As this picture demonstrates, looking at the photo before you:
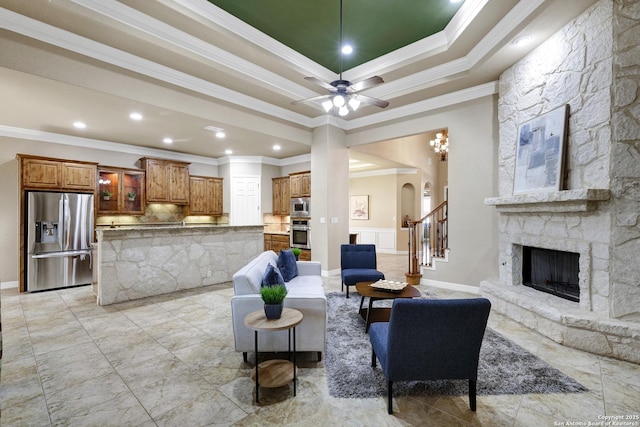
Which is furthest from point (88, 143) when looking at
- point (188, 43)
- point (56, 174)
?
point (188, 43)

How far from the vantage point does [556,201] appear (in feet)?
10.5

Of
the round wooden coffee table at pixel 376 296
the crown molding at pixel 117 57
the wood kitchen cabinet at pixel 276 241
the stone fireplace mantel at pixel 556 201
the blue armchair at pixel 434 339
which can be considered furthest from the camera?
the wood kitchen cabinet at pixel 276 241

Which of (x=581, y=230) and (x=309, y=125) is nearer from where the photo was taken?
(x=581, y=230)

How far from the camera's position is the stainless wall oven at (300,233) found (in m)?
7.61

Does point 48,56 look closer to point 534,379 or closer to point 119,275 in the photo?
point 119,275

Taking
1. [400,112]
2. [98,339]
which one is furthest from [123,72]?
[400,112]

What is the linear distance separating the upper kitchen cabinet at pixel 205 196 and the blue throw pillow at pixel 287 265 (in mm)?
4988

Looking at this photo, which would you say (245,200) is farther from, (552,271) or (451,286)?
(552,271)

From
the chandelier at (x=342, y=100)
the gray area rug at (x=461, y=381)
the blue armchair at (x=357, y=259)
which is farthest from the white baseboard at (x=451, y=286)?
the chandelier at (x=342, y=100)

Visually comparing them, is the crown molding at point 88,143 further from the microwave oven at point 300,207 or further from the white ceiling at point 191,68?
the microwave oven at point 300,207

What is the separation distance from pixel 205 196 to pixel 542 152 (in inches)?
297

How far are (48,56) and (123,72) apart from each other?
2.40 feet

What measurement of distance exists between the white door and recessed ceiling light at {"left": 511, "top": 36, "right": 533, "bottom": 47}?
6.71 metres

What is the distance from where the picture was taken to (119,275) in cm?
451
